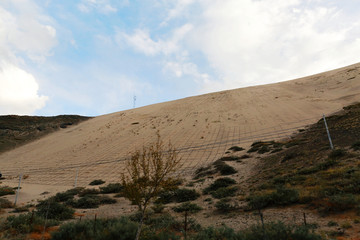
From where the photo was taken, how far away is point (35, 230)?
20.6 ft

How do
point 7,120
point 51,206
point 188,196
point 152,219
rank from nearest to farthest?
1. point 152,219
2. point 51,206
3. point 188,196
4. point 7,120

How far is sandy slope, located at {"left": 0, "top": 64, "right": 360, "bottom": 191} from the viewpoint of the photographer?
19359 millimetres

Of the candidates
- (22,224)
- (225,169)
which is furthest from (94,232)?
(225,169)

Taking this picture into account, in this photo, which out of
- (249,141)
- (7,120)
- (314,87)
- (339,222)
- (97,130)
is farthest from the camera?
(7,120)

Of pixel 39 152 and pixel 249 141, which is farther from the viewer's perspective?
pixel 39 152

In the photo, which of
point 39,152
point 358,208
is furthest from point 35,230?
point 39,152

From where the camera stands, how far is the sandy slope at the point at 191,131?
63.5ft

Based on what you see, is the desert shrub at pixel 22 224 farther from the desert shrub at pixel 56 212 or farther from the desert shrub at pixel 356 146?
the desert shrub at pixel 356 146

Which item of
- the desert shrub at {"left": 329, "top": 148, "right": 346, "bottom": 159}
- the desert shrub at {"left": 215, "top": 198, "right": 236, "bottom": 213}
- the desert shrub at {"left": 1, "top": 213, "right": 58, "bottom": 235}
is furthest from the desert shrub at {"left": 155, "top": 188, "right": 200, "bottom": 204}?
the desert shrub at {"left": 329, "top": 148, "right": 346, "bottom": 159}

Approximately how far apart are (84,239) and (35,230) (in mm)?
2323

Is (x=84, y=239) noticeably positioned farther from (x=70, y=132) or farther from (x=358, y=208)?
(x=70, y=132)

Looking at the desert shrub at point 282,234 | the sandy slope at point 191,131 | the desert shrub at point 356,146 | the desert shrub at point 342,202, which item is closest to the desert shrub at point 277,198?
the desert shrub at point 342,202

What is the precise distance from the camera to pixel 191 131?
2559 centimetres

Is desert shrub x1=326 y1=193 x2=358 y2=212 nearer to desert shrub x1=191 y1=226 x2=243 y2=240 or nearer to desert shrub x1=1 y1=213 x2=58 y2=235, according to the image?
desert shrub x1=191 y1=226 x2=243 y2=240
